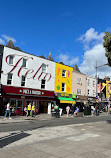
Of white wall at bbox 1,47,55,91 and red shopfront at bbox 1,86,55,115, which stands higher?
white wall at bbox 1,47,55,91

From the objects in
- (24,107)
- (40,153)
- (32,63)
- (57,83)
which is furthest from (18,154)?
(57,83)

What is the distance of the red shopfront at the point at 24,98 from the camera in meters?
21.6

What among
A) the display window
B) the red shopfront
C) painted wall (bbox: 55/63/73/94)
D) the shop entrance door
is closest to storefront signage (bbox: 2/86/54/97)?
the red shopfront

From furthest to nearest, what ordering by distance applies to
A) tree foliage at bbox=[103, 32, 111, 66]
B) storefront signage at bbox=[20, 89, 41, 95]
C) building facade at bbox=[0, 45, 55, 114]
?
storefront signage at bbox=[20, 89, 41, 95], building facade at bbox=[0, 45, 55, 114], tree foliage at bbox=[103, 32, 111, 66]

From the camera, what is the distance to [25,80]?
2416cm

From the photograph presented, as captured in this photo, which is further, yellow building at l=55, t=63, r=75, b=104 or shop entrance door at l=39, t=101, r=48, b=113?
yellow building at l=55, t=63, r=75, b=104

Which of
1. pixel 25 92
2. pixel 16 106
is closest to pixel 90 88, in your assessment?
pixel 25 92

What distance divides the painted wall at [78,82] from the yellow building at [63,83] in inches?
51.9

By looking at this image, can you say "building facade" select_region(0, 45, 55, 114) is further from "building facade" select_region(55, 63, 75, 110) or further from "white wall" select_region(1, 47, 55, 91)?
"building facade" select_region(55, 63, 75, 110)

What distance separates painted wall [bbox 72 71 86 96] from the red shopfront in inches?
272

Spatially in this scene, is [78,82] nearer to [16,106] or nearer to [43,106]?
[43,106]

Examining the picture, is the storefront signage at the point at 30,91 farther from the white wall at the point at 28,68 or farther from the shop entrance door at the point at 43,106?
the shop entrance door at the point at 43,106

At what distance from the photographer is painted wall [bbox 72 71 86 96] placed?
32.6 m

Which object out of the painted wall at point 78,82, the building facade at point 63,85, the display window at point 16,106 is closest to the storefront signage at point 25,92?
the display window at point 16,106
